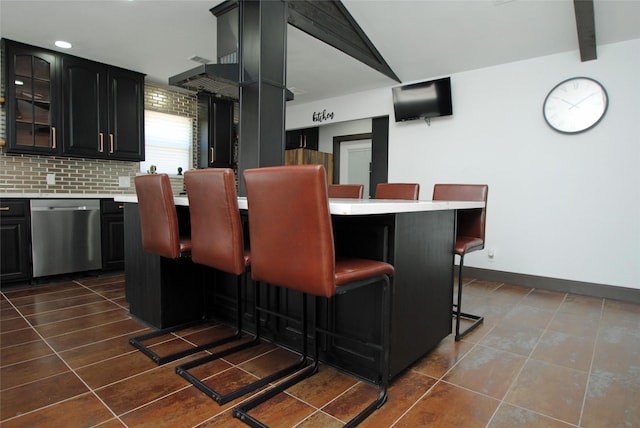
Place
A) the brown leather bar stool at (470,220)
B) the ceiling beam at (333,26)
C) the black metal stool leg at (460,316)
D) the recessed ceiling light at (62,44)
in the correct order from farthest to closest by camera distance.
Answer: the recessed ceiling light at (62,44), the ceiling beam at (333,26), the brown leather bar stool at (470,220), the black metal stool leg at (460,316)

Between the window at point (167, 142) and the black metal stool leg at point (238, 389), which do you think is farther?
the window at point (167, 142)

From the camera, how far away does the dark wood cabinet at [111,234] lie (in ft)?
13.5

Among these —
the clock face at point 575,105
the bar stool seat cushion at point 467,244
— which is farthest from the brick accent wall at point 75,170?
the clock face at point 575,105

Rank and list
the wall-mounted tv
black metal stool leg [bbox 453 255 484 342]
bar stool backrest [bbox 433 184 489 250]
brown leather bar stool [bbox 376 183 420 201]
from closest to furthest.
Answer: black metal stool leg [bbox 453 255 484 342] < bar stool backrest [bbox 433 184 489 250] < brown leather bar stool [bbox 376 183 420 201] < the wall-mounted tv

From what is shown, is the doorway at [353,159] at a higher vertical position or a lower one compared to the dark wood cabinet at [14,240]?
higher

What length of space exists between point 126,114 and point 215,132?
136cm

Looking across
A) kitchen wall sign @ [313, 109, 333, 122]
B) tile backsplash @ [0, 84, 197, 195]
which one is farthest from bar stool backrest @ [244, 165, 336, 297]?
kitchen wall sign @ [313, 109, 333, 122]

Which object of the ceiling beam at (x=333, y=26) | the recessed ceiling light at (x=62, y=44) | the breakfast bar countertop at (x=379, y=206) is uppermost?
the ceiling beam at (x=333, y=26)

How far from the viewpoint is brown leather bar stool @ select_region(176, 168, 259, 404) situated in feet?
5.61

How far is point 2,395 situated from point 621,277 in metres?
4.67

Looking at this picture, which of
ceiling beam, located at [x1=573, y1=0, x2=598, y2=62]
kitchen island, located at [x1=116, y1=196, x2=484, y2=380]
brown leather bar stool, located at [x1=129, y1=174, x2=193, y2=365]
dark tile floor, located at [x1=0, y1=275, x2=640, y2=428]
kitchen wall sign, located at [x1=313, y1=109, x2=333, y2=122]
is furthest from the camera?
kitchen wall sign, located at [x1=313, y1=109, x2=333, y2=122]

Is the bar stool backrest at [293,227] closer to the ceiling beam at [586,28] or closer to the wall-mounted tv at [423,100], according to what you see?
the ceiling beam at [586,28]

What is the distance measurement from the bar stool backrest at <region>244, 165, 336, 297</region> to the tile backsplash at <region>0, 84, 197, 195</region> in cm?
405

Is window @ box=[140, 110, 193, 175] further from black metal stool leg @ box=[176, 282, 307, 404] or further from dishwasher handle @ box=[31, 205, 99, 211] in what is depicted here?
black metal stool leg @ box=[176, 282, 307, 404]
